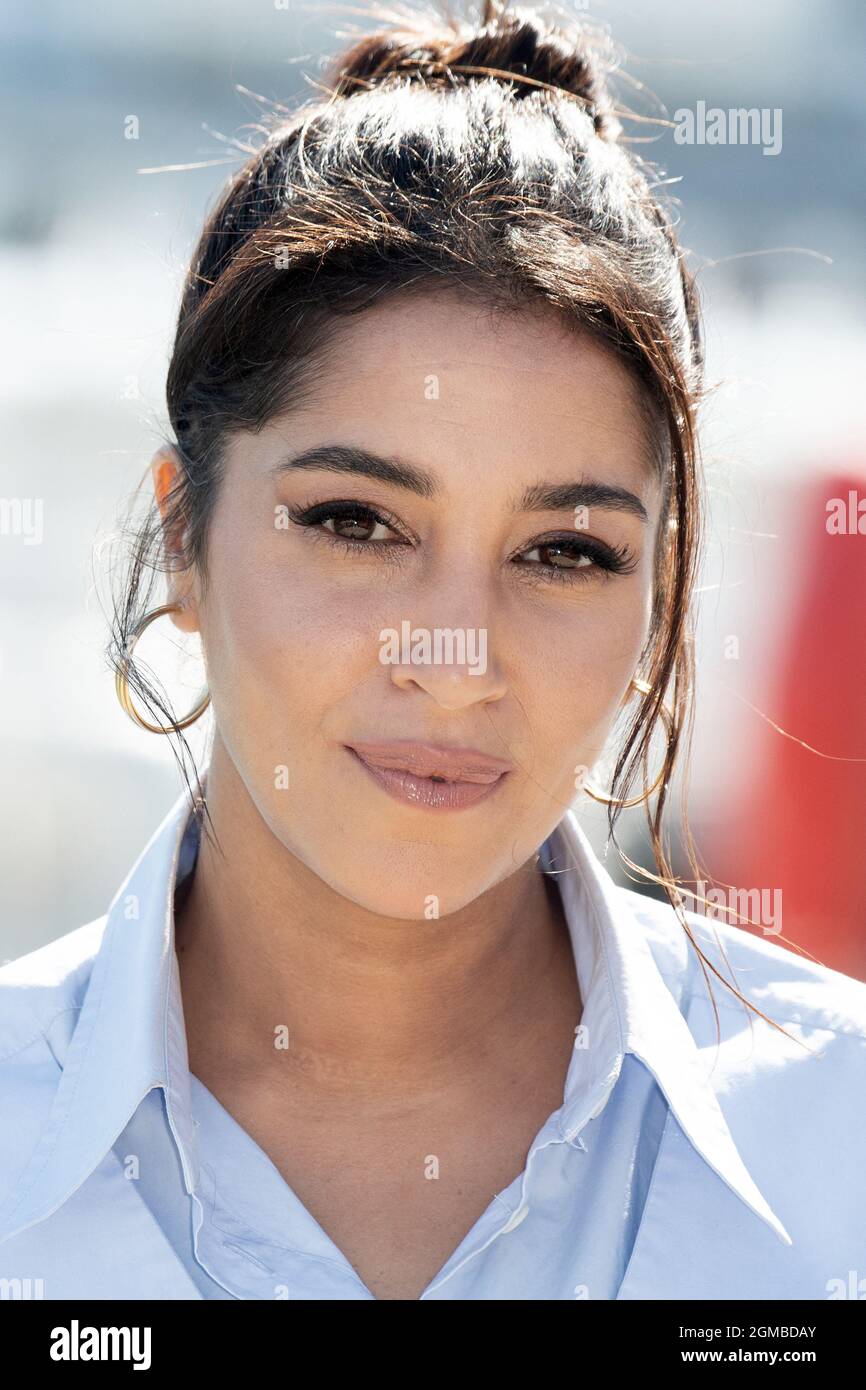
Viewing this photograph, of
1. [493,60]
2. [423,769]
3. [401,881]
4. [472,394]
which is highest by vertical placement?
[493,60]

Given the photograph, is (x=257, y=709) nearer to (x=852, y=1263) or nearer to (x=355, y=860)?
(x=355, y=860)

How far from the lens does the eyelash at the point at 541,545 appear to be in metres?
1.43

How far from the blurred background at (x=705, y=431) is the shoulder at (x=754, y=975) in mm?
681

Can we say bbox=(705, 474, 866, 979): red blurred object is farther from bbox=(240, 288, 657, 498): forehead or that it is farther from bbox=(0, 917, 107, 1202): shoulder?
bbox=(0, 917, 107, 1202): shoulder

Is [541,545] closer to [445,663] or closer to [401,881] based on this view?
[445,663]

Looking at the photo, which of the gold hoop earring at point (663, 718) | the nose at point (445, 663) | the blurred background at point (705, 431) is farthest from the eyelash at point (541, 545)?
the blurred background at point (705, 431)

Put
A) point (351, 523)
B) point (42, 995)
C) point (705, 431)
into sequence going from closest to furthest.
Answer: point (351, 523) → point (42, 995) → point (705, 431)

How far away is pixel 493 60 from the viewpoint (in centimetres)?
175

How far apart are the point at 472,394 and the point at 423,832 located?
1.46 feet

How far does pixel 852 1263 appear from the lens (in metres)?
1.40

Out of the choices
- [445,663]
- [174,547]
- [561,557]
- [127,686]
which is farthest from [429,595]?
[127,686]

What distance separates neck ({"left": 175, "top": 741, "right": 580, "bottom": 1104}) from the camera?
1.60 meters

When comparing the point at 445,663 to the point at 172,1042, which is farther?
the point at 172,1042

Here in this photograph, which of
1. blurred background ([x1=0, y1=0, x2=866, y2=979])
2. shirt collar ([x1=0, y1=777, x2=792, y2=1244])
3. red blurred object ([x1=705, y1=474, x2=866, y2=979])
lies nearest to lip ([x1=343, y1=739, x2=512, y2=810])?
shirt collar ([x1=0, y1=777, x2=792, y2=1244])
